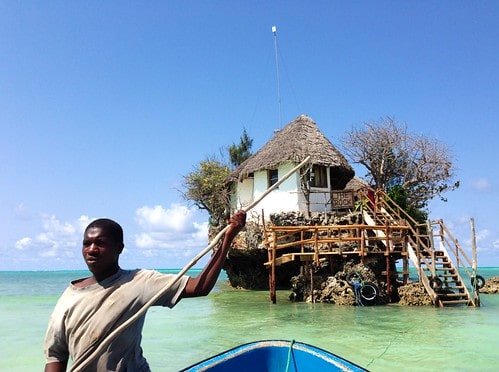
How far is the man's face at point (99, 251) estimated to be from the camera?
7.23 feet

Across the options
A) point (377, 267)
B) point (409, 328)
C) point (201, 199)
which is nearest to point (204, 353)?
point (409, 328)

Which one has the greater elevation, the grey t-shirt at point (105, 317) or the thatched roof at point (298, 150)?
the thatched roof at point (298, 150)

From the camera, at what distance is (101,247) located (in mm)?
2209

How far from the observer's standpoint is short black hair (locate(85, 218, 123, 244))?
2242 millimetres

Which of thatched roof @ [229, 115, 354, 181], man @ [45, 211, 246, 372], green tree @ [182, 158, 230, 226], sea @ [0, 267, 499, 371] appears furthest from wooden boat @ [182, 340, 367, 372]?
green tree @ [182, 158, 230, 226]

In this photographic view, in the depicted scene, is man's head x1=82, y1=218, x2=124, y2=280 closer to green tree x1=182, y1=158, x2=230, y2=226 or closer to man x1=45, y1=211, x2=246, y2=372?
man x1=45, y1=211, x2=246, y2=372

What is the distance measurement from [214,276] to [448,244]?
15.4m

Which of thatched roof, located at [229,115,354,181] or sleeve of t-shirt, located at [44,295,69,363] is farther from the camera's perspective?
thatched roof, located at [229,115,354,181]

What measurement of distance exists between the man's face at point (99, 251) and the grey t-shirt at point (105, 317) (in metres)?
0.06

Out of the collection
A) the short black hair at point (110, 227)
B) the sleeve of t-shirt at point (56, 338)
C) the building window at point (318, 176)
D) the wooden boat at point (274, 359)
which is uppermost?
the building window at point (318, 176)

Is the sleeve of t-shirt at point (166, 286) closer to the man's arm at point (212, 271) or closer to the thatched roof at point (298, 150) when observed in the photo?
the man's arm at point (212, 271)

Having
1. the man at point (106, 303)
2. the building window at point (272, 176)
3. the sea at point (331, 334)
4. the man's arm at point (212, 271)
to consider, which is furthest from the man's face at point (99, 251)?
the building window at point (272, 176)

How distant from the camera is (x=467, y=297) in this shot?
14867mm

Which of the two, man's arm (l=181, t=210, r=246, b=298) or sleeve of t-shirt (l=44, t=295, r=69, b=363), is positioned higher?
man's arm (l=181, t=210, r=246, b=298)
